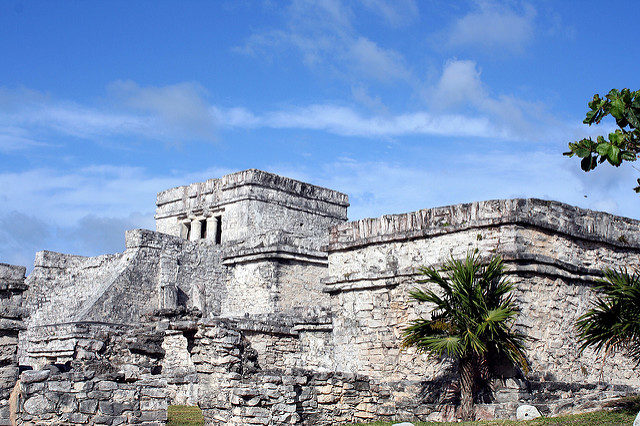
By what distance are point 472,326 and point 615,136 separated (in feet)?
11.5

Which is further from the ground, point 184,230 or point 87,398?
point 184,230

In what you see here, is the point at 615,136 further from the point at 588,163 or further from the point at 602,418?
the point at 602,418

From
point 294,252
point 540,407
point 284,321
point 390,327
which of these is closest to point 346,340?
point 390,327

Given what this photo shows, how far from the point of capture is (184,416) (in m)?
12.0

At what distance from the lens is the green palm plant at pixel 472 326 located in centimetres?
1049

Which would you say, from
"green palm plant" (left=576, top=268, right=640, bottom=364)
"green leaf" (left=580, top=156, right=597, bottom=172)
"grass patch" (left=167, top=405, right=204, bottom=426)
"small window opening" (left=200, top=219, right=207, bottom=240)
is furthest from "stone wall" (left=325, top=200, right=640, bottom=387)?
"small window opening" (left=200, top=219, right=207, bottom=240)

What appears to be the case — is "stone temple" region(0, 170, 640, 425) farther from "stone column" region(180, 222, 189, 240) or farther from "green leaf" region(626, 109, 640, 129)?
"stone column" region(180, 222, 189, 240)

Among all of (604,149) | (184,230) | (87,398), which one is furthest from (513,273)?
(184,230)

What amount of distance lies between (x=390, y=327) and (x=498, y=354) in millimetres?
2026

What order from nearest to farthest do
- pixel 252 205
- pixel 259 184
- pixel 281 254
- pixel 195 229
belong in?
pixel 281 254 < pixel 252 205 < pixel 259 184 < pixel 195 229

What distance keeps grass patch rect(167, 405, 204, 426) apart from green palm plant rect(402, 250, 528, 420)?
3329 mm

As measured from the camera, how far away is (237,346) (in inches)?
467

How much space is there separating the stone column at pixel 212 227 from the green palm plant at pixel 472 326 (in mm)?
14576

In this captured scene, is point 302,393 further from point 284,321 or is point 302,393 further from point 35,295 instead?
point 35,295
